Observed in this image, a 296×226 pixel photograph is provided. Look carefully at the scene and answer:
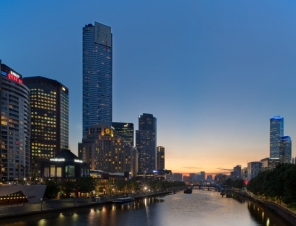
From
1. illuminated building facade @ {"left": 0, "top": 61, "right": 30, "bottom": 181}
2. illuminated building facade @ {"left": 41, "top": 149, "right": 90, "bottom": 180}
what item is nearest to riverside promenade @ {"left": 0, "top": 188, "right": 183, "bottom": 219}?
illuminated building facade @ {"left": 41, "top": 149, "right": 90, "bottom": 180}

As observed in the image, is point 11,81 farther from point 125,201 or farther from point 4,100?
point 125,201

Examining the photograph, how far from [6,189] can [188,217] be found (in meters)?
44.7

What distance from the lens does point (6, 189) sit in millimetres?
89688

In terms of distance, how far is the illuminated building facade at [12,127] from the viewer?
180m

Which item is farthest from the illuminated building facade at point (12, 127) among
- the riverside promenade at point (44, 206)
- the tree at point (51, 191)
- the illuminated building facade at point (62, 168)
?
the riverside promenade at point (44, 206)

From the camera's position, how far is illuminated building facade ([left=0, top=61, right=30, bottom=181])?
590ft

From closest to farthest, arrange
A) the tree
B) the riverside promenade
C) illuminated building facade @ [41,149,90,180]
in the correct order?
1. the riverside promenade
2. the tree
3. illuminated building facade @ [41,149,90,180]

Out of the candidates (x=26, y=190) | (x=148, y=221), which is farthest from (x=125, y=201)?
(x=148, y=221)

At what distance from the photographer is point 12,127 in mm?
185375

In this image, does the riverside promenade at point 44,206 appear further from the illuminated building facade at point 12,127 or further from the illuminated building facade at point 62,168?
the illuminated building facade at point 12,127

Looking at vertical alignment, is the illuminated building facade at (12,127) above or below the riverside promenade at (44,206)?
above

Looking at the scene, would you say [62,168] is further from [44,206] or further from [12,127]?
[44,206]

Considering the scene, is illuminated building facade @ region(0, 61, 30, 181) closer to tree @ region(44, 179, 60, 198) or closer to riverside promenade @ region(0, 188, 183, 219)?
tree @ region(44, 179, 60, 198)

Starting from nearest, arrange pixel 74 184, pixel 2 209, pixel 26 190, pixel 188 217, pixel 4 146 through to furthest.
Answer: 1. pixel 2 209
2. pixel 188 217
3. pixel 26 190
4. pixel 74 184
5. pixel 4 146
